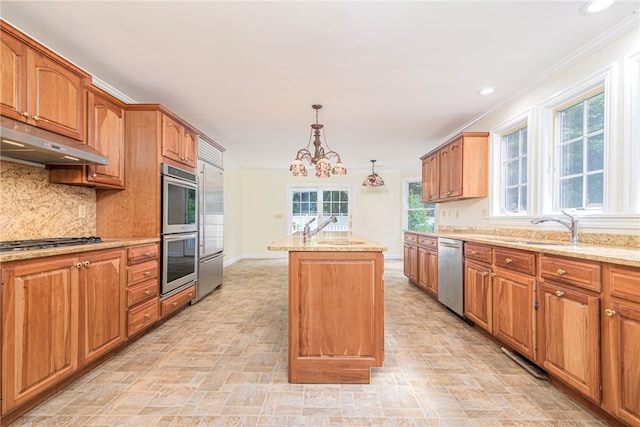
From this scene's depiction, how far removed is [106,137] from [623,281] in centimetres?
378

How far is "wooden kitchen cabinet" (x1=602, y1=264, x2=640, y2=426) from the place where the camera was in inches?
55.1

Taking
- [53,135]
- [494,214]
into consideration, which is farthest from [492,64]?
[53,135]

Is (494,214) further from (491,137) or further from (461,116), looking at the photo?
(461,116)

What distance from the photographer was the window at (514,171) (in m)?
3.21

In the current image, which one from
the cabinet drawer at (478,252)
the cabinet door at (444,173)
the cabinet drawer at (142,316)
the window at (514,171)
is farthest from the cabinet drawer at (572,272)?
the cabinet drawer at (142,316)

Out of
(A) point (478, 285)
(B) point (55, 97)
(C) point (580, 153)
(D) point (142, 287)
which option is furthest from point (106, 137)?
(C) point (580, 153)

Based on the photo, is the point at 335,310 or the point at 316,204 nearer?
the point at 335,310

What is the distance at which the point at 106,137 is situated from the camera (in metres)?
2.65

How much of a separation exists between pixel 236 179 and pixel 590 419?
23.2 feet

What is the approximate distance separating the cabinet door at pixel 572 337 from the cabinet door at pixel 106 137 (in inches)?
141

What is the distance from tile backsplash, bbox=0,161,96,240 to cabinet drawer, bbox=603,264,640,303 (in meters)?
3.78

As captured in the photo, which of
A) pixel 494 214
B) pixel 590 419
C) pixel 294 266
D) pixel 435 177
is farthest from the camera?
pixel 435 177

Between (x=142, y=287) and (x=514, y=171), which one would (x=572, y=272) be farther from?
(x=142, y=287)

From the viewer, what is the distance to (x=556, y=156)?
8.92 feet
